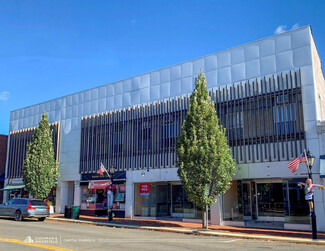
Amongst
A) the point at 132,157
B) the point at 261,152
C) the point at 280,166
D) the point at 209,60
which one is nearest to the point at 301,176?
the point at 280,166

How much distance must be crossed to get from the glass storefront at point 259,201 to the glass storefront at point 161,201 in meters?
4.05

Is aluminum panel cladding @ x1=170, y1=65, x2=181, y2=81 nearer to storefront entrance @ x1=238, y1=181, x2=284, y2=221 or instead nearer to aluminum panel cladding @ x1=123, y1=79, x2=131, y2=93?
aluminum panel cladding @ x1=123, y1=79, x2=131, y2=93

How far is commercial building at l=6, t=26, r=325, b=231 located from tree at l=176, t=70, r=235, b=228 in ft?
8.33

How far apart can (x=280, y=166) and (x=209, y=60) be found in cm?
881

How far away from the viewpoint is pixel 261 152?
1997cm

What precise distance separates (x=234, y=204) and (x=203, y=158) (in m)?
4.92

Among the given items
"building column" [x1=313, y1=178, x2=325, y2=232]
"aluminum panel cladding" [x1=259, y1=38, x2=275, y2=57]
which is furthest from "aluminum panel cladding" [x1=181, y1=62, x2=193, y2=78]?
"building column" [x1=313, y1=178, x2=325, y2=232]

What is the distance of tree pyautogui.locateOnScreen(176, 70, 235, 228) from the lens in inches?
719

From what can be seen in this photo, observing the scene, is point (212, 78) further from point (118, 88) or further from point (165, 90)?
point (118, 88)

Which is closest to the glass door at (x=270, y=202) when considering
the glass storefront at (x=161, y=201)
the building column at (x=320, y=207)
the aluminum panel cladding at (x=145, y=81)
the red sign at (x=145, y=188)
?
the building column at (x=320, y=207)

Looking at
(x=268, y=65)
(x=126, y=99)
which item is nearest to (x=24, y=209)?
(x=126, y=99)

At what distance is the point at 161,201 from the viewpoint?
2495 centimetres

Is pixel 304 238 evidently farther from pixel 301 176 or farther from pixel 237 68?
pixel 237 68

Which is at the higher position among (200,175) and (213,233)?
(200,175)
